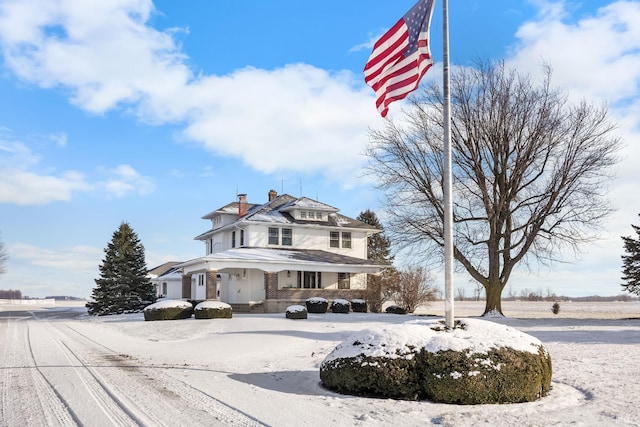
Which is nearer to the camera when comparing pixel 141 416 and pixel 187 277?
pixel 141 416

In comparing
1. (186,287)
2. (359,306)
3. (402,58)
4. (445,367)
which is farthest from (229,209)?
(445,367)

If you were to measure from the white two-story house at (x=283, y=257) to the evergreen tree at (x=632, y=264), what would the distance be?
1672 cm

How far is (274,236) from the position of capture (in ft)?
127

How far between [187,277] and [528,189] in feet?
74.1

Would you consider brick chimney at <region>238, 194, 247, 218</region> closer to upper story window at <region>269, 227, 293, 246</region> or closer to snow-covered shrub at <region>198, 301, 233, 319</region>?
upper story window at <region>269, 227, 293, 246</region>

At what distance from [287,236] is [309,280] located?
3.60 metres

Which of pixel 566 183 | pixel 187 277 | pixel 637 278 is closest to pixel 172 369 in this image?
pixel 566 183

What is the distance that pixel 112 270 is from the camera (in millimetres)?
44250

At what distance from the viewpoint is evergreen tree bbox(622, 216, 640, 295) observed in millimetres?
36969

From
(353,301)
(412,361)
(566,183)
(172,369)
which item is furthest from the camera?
(353,301)

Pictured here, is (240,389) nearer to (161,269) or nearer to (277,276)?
(277,276)

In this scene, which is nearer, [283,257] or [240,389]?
[240,389]

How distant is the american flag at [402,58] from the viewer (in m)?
10.8

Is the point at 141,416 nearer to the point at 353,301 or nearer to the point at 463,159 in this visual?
the point at 463,159
